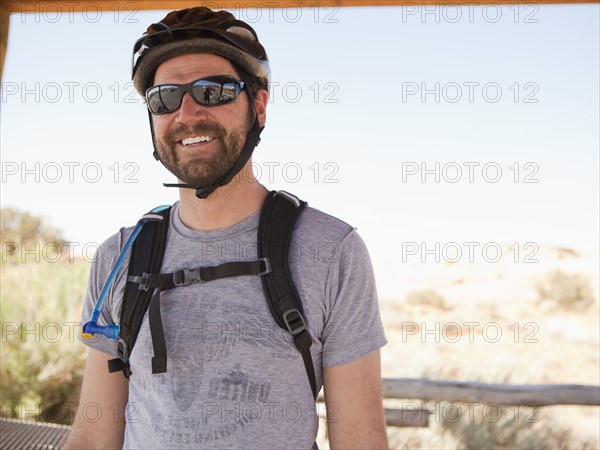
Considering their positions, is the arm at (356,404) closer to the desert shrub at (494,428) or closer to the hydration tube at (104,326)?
the hydration tube at (104,326)

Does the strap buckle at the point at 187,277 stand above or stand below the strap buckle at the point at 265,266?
below

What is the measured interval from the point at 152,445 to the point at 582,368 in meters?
16.0

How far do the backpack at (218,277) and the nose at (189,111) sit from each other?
30 cm

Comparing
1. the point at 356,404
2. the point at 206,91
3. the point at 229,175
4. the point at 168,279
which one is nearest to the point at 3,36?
the point at 206,91

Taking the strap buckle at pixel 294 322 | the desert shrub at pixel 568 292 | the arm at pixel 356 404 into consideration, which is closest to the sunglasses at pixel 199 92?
the strap buckle at pixel 294 322

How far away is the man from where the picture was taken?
177cm

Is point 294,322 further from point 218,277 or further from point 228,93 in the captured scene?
point 228,93

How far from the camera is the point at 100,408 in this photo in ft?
6.62

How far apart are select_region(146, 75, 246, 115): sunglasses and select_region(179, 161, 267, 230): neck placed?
22 cm

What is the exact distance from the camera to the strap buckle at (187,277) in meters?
1.86

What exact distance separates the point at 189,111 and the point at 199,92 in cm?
7

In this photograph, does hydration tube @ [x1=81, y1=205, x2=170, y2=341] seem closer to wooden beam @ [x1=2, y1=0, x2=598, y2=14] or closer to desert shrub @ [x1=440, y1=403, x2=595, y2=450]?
wooden beam @ [x1=2, y1=0, x2=598, y2=14]

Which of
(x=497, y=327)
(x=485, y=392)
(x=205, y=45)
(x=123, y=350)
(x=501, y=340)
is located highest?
(x=205, y=45)

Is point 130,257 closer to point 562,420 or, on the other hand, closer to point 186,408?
point 186,408
